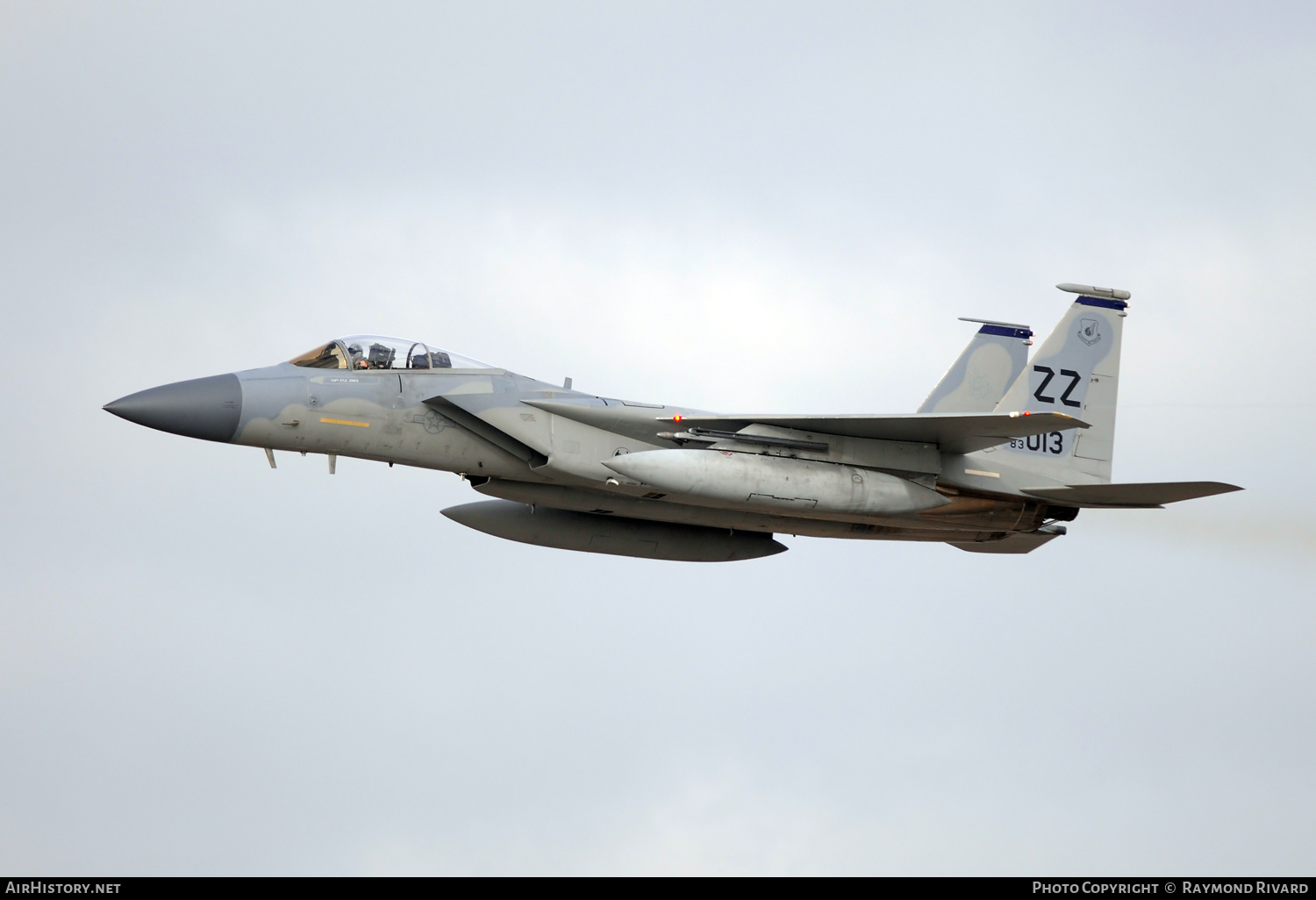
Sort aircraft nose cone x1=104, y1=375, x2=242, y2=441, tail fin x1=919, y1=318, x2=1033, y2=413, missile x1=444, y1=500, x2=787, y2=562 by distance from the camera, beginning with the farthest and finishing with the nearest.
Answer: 1. tail fin x1=919, y1=318, x2=1033, y2=413
2. missile x1=444, y1=500, x2=787, y2=562
3. aircraft nose cone x1=104, y1=375, x2=242, y2=441

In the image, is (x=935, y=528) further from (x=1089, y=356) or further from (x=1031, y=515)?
(x=1089, y=356)

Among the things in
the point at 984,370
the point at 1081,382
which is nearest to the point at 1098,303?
the point at 1081,382

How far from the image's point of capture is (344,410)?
17.2 meters

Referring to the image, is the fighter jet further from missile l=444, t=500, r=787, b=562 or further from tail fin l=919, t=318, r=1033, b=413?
tail fin l=919, t=318, r=1033, b=413

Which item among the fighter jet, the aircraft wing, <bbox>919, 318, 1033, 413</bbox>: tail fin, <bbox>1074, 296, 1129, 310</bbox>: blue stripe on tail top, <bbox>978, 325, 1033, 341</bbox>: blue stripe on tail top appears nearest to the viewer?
the fighter jet

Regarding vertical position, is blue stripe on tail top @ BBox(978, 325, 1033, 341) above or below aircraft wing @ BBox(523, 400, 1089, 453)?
above

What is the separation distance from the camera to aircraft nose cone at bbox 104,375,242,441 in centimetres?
1634

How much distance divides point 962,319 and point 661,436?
6.23 m

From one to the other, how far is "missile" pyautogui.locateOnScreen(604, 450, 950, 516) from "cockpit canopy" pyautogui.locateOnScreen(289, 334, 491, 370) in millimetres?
2570

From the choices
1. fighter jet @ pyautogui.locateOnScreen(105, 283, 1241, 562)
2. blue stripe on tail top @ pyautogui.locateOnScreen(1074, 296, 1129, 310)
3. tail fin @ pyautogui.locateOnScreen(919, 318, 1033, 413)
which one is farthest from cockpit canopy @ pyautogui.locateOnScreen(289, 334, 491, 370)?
blue stripe on tail top @ pyautogui.locateOnScreen(1074, 296, 1129, 310)

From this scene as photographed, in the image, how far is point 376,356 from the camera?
17.5 meters

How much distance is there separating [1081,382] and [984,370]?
146cm

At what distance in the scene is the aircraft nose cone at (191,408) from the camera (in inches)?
643
